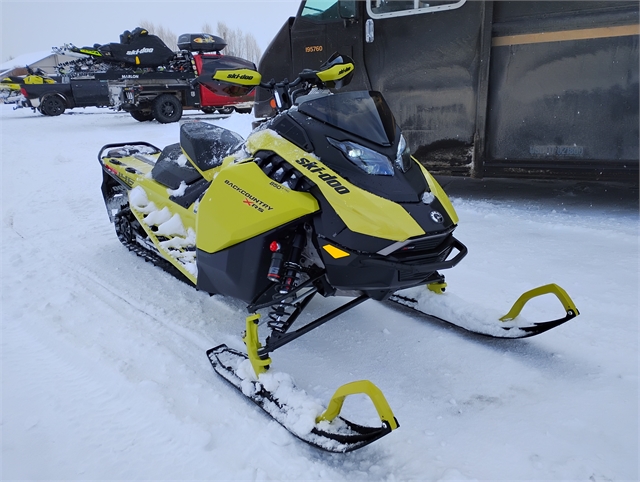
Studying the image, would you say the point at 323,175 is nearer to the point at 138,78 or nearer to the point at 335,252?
the point at 335,252

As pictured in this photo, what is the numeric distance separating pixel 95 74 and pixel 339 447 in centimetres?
1487

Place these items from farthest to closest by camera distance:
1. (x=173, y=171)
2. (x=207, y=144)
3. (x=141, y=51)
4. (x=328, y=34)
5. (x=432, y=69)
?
1. (x=141, y=51)
2. (x=328, y=34)
3. (x=432, y=69)
4. (x=173, y=171)
5. (x=207, y=144)

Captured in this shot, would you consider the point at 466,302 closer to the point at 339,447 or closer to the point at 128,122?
the point at 339,447

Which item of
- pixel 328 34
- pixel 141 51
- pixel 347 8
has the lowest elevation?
pixel 141 51

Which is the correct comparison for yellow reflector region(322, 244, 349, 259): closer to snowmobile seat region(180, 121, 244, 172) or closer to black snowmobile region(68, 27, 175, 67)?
snowmobile seat region(180, 121, 244, 172)

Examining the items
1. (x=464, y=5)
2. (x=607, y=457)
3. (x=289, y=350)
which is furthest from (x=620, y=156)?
(x=289, y=350)

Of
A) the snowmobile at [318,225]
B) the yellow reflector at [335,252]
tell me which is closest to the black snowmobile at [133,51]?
the snowmobile at [318,225]

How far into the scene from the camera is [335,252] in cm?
195

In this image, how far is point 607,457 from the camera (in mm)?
1689

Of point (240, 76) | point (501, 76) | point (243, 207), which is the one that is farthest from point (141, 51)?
point (243, 207)

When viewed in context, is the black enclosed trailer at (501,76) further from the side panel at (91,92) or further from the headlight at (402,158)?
the side panel at (91,92)

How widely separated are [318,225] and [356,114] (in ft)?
1.72

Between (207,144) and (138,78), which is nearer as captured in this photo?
(207,144)

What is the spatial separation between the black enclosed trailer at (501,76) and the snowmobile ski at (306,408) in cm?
319
